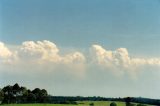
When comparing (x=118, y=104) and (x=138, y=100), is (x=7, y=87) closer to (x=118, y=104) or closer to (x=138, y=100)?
(x=118, y=104)

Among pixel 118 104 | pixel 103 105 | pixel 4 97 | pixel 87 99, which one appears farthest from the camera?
pixel 4 97

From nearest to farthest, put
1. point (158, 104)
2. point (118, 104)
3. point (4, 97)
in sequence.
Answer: point (158, 104) → point (118, 104) → point (4, 97)

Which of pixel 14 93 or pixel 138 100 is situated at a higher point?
pixel 14 93

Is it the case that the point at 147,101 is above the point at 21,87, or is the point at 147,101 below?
below

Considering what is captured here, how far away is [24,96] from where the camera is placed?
5374 inches

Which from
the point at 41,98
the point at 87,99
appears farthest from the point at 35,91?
the point at 87,99

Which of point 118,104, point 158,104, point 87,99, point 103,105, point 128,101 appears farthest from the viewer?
point 87,99

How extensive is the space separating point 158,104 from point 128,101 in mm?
2492

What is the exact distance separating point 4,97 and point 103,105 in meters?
57.3

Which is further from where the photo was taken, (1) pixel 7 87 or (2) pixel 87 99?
(1) pixel 7 87

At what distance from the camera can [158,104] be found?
19766mm

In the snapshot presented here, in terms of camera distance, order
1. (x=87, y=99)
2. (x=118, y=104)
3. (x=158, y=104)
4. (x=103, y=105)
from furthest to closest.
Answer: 1. (x=87, y=99)
2. (x=103, y=105)
3. (x=118, y=104)
4. (x=158, y=104)

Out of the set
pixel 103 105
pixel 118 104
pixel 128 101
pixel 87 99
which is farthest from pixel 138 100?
pixel 87 99

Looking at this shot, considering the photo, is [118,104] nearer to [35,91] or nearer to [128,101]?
[128,101]
